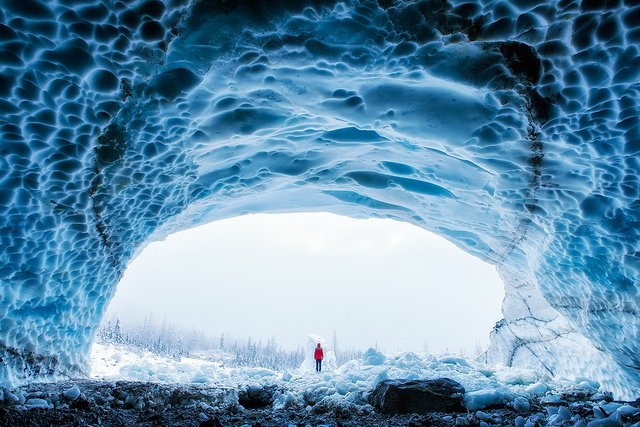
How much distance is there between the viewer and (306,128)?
4738mm

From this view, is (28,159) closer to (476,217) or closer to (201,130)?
(201,130)

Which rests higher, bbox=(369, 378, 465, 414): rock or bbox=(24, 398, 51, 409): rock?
bbox=(369, 378, 465, 414): rock

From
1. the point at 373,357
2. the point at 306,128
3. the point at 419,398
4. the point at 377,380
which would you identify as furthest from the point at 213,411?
the point at 373,357

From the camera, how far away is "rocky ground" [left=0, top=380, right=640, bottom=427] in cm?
334

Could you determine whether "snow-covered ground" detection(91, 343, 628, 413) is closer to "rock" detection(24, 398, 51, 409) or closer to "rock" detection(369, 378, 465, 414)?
"rock" detection(369, 378, 465, 414)

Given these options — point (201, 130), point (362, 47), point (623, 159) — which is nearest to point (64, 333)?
point (201, 130)

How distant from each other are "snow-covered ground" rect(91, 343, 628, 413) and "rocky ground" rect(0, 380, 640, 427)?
17 centimetres

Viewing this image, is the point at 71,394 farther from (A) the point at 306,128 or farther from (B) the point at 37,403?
(A) the point at 306,128

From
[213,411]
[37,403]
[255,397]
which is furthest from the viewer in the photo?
[255,397]

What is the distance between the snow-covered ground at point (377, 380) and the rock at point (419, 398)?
0.23 metres

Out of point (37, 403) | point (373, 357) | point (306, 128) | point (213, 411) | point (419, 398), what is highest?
point (306, 128)

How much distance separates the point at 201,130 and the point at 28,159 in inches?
63.5

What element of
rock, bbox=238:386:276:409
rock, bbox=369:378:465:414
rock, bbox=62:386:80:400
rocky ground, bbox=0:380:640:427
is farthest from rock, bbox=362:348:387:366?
rock, bbox=62:386:80:400

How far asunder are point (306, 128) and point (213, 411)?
3.59 m
